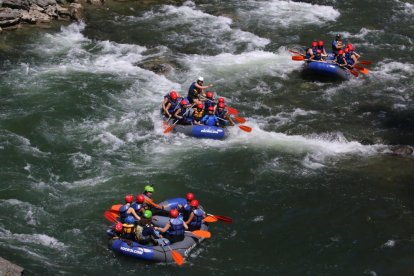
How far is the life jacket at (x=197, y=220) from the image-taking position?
1321 centimetres

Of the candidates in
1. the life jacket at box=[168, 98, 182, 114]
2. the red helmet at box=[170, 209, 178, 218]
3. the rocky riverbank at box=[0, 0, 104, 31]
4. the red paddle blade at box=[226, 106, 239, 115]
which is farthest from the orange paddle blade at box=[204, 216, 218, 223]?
the rocky riverbank at box=[0, 0, 104, 31]

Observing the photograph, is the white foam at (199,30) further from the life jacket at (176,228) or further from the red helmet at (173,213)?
the life jacket at (176,228)

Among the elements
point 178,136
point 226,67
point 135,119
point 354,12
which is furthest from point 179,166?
point 354,12

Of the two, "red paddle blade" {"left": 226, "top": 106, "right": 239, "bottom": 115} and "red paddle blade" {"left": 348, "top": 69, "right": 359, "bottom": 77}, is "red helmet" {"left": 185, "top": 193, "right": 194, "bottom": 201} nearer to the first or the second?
"red paddle blade" {"left": 226, "top": 106, "right": 239, "bottom": 115}

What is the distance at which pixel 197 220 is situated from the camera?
1330 centimetres

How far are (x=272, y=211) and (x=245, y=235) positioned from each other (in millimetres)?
1157

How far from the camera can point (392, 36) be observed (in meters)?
24.1

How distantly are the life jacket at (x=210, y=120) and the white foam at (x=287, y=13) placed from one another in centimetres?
902

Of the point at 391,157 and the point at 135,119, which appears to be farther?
the point at 135,119

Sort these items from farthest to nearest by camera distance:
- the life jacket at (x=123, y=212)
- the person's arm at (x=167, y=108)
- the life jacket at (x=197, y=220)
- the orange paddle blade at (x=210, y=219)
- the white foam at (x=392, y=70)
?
1. the white foam at (x=392, y=70)
2. the person's arm at (x=167, y=108)
3. the orange paddle blade at (x=210, y=219)
4. the life jacket at (x=197, y=220)
5. the life jacket at (x=123, y=212)

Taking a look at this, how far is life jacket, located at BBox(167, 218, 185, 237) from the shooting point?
1281 centimetres

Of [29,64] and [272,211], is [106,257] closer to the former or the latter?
[272,211]

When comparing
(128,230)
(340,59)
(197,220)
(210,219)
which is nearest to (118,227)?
(128,230)

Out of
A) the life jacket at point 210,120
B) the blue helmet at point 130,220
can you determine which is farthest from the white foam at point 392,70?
the blue helmet at point 130,220
